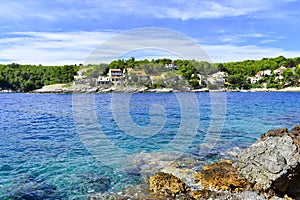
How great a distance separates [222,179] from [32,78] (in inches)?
5586

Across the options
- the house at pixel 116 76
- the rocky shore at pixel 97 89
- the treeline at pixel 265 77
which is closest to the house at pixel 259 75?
the treeline at pixel 265 77

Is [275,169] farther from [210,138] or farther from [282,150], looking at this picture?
[210,138]

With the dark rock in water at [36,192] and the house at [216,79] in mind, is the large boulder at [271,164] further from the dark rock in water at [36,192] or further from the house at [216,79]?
the house at [216,79]

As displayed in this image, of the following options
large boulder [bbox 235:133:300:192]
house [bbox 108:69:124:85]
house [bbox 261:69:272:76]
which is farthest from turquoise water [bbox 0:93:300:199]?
house [bbox 261:69:272:76]

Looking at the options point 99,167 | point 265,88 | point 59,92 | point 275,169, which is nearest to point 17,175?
point 99,167

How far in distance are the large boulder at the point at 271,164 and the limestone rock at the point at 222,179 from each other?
11.9 inches

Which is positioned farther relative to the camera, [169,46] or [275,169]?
[169,46]

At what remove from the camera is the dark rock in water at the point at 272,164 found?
27.4ft

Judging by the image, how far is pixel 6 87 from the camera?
443ft

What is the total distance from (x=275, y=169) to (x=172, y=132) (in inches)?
521

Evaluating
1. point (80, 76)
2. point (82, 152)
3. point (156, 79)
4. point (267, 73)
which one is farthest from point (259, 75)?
point (82, 152)

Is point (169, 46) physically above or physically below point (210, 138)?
above

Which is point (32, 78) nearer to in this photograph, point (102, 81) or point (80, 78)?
point (80, 78)

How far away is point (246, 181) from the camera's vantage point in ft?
29.2
